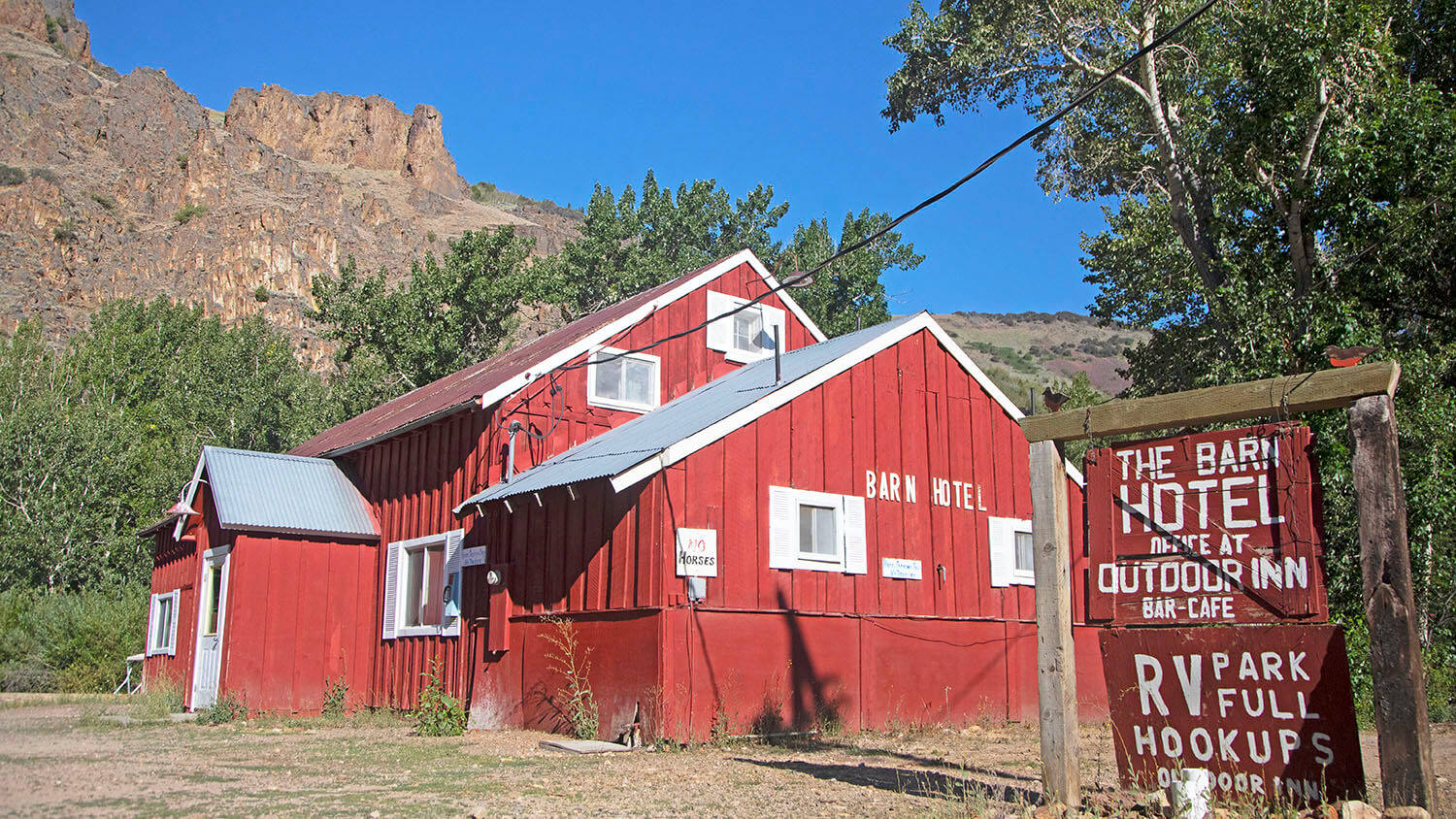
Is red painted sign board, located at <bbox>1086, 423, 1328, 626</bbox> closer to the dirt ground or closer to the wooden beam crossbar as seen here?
the wooden beam crossbar

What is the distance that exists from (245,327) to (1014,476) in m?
51.0

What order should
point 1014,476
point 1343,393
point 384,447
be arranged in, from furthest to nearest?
1. point 384,447
2. point 1014,476
3. point 1343,393

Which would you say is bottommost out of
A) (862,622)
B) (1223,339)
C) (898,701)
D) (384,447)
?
(898,701)

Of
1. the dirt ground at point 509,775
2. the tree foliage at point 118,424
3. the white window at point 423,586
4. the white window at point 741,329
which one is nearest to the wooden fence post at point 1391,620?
the dirt ground at point 509,775

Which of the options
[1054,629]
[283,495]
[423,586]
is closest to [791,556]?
[1054,629]

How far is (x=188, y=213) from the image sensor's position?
10194 centimetres

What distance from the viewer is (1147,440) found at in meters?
7.22

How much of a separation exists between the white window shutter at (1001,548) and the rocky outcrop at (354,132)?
161 m

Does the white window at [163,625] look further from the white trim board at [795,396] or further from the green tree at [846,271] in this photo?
the green tree at [846,271]

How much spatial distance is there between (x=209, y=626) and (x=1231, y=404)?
17710mm

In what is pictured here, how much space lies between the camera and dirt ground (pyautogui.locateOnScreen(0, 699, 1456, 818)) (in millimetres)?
7711

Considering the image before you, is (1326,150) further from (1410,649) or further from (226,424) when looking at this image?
(226,424)

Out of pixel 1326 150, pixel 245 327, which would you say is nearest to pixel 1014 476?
pixel 1326 150

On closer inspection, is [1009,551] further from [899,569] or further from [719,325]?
[719,325]
